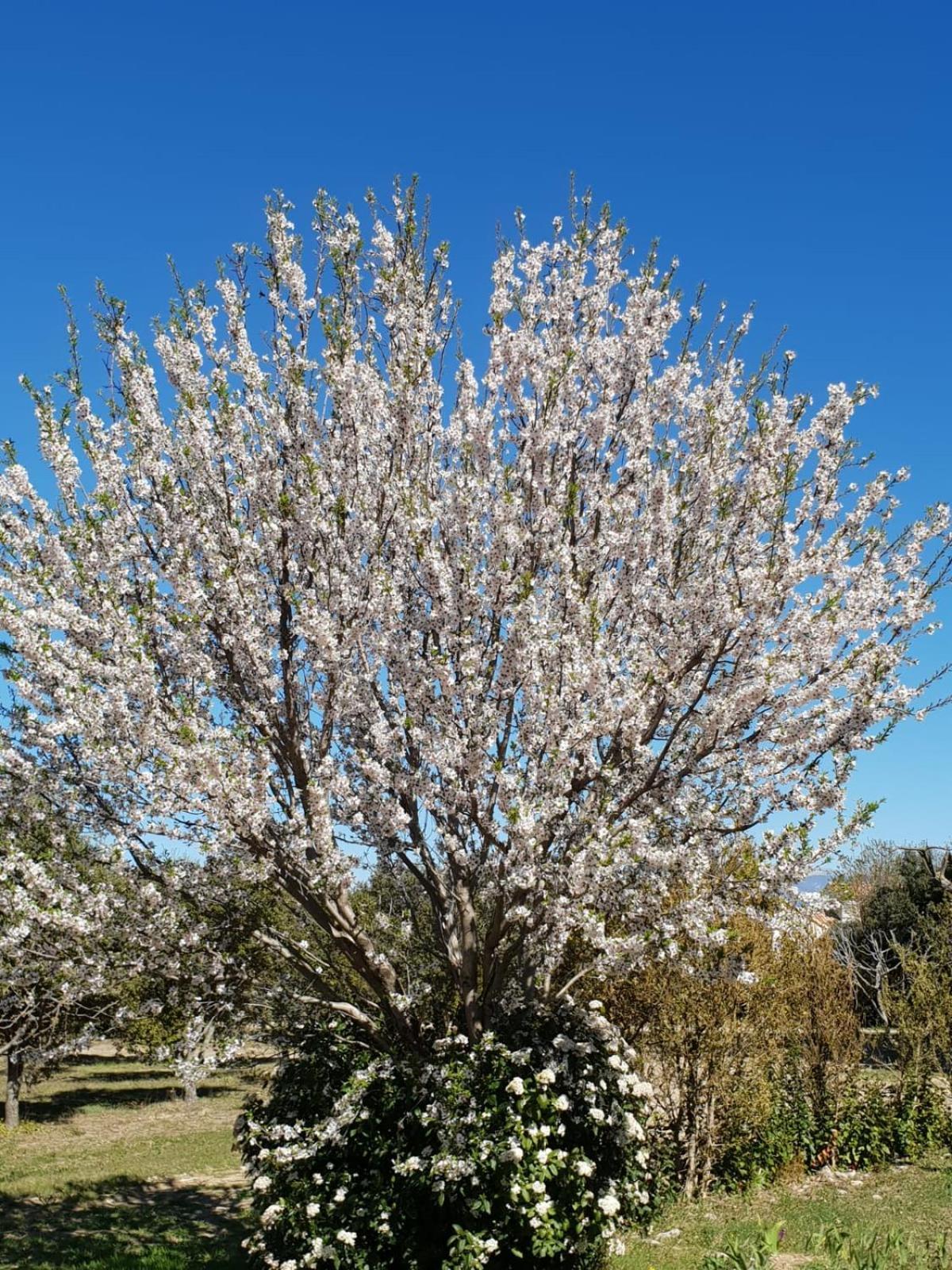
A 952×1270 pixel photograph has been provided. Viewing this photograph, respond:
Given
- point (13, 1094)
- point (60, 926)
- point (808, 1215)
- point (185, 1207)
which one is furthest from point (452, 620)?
point (13, 1094)

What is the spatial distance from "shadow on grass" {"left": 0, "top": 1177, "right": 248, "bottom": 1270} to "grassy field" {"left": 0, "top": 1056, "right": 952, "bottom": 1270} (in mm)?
24

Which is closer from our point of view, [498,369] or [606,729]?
[606,729]

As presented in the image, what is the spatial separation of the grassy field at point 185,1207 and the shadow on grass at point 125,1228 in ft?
0.08

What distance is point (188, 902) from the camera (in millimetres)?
7352

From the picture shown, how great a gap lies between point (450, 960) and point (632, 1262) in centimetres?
329

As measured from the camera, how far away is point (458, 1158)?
21.4 feet

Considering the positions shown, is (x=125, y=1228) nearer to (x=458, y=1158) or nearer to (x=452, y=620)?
(x=458, y=1158)

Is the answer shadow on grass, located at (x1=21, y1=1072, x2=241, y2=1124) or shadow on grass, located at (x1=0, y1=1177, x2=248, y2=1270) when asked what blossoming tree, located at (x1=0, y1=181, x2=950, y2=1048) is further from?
shadow on grass, located at (x1=21, y1=1072, x2=241, y2=1124)

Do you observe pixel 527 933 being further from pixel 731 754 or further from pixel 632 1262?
pixel 632 1262

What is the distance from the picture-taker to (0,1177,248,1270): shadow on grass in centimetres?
945

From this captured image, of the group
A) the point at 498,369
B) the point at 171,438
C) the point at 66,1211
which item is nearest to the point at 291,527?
the point at 171,438

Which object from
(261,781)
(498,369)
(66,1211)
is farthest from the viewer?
(66,1211)

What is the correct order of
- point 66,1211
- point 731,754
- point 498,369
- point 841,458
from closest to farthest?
point 731,754 < point 841,458 < point 498,369 < point 66,1211

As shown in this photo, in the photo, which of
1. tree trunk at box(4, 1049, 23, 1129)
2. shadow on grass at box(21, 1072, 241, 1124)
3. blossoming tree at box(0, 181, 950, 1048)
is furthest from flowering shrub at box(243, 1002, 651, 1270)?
shadow on grass at box(21, 1072, 241, 1124)
